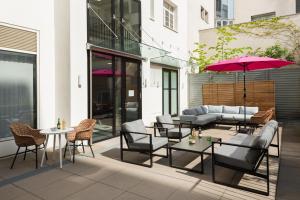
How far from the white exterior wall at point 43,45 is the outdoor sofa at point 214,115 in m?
5.00

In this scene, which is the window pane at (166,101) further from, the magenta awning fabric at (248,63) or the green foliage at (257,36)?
the magenta awning fabric at (248,63)

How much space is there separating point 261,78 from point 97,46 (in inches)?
348

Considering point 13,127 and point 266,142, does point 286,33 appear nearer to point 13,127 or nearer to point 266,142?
point 266,142

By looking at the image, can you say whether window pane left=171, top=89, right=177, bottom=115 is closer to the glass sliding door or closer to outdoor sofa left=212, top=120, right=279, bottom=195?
the glass sliding door

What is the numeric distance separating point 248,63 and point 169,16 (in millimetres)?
6292

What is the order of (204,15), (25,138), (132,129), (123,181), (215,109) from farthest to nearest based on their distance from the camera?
(204,15) < (215,109) < (132,129) < (25,138) < (123,181)

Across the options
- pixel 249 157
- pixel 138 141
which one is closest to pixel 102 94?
pixel 138 141

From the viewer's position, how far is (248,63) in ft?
21.8

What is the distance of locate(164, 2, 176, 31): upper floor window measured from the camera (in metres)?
11.4

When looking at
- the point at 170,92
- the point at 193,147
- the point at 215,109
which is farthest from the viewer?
the point at 170,92

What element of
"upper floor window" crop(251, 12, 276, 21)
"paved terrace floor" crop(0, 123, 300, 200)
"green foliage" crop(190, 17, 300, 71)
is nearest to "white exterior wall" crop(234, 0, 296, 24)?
"upper floor window" crop(251, 12, 276, 21)

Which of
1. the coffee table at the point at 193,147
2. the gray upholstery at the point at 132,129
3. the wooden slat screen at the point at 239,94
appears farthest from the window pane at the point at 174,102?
the coffee table at the point at 193,147

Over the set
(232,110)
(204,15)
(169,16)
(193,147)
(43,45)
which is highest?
(204,15)

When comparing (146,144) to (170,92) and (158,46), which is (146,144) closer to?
(158,46)
